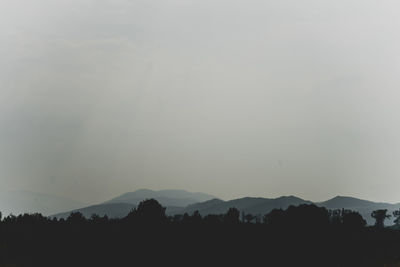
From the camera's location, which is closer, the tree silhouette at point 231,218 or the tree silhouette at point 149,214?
the tree silhouette at point 149,214

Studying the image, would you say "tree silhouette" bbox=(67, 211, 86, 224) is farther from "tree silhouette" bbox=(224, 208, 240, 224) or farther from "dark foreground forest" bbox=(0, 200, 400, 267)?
"tree silhouette" bbox=(224, 208, 240, 224)

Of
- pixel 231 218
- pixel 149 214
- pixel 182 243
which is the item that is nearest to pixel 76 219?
pixel 149 214

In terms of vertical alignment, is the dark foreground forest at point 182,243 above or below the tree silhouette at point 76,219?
below

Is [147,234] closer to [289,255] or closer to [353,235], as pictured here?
[289,255]

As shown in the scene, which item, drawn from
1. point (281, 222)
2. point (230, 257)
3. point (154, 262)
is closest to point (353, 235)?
point (281, 222)

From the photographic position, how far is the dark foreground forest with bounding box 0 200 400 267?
8044 cm

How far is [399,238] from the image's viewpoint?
372ft

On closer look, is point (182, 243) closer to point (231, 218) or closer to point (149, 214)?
point (149, 214)

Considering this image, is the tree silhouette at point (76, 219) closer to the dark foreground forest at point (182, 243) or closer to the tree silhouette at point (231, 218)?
the dark foreground forest at point (182, 243)

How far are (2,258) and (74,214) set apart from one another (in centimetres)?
4388

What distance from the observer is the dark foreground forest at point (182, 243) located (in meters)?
80.4

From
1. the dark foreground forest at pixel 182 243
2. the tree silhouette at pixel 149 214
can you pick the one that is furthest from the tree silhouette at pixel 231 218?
the tree silhouette at pixel 149 214

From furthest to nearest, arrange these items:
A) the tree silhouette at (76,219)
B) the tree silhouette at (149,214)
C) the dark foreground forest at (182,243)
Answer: the tree silhouette at (149,214) < the tree silhouette at (76,219) < the dark foreground forest at (182,243)

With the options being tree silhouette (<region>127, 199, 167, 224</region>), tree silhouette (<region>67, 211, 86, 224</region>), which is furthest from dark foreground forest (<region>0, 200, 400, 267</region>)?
tree silhouette (<region>127, 199, 167, 224</region>)
